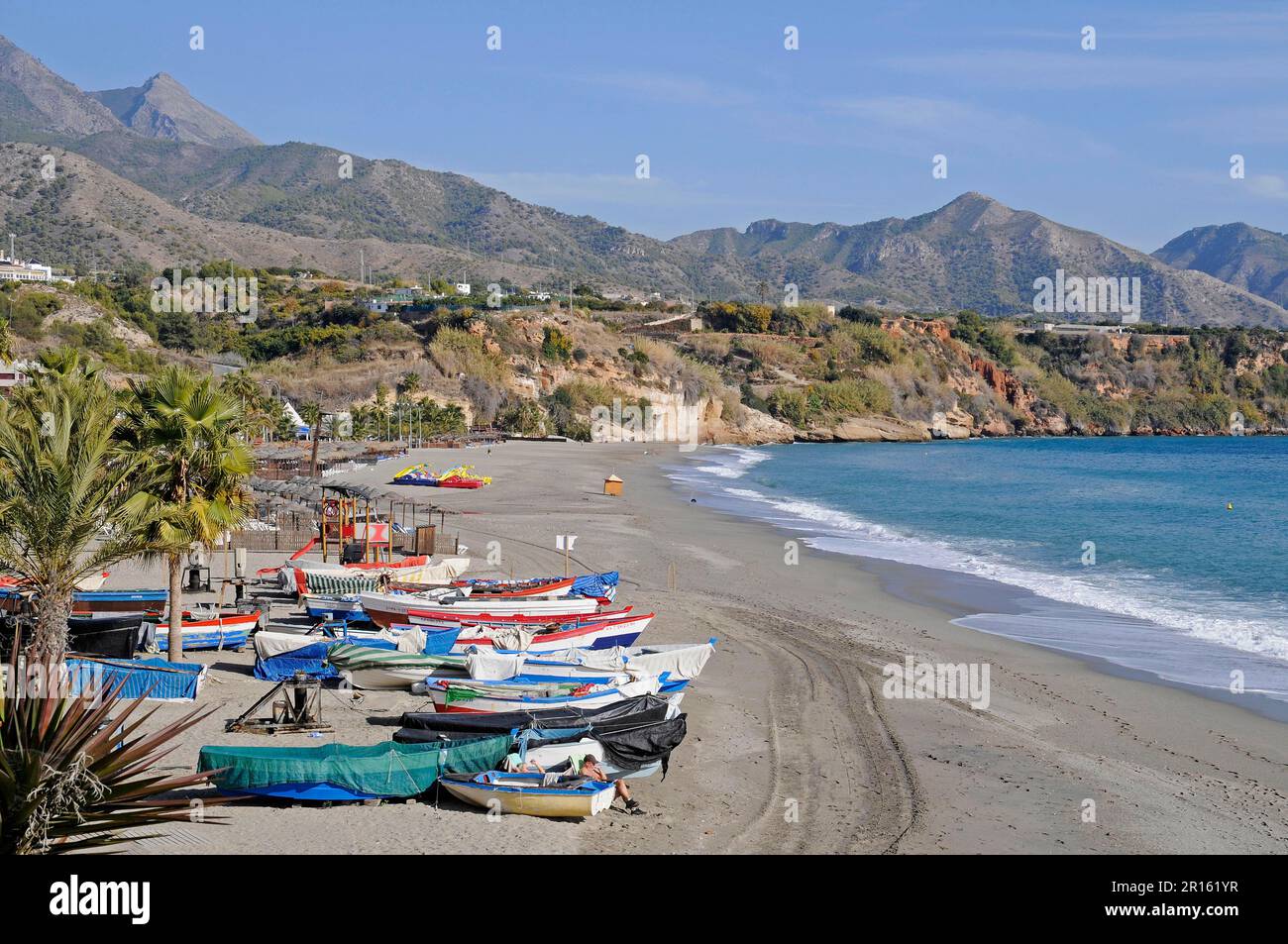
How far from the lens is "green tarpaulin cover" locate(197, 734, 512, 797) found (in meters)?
10.4

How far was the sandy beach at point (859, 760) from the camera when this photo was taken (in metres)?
10.4

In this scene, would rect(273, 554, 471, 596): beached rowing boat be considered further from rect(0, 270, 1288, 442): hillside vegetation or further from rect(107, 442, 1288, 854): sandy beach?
rect(0, 270, 1288, 442): hillside vegetation

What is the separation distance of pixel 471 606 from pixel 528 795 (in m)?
9.03

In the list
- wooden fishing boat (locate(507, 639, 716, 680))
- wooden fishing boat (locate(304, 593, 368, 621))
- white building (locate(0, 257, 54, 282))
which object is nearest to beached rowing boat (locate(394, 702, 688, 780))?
wooden fishing boat (locate(507, 639, 716, 680))

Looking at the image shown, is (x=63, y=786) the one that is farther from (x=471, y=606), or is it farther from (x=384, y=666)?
(x=471, y=606)

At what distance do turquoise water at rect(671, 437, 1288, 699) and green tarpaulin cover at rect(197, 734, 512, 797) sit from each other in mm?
12021

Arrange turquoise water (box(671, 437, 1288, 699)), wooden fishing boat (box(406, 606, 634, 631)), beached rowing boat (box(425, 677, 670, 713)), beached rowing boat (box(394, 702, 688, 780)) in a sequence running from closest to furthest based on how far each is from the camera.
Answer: beached rowing boat (box(394, 702, 688, 780)), beached rowing boat (box(425, 677, 670, 713)), wooden fishing boat (box(406, 606, 634, 631)), turquoise water (box(671, 437, 1288, 699))

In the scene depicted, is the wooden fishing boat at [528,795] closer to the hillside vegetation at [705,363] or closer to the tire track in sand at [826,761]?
the tire track in sand at [826,761]

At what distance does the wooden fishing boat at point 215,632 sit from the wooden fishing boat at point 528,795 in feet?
25.7

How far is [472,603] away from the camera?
64.6ft

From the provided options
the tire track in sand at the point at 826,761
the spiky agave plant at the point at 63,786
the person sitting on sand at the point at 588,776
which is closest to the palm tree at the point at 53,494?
the spiky agave plant at the point at 63,786

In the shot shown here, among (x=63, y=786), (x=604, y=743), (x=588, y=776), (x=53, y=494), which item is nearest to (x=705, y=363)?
(x=604, y=743)
